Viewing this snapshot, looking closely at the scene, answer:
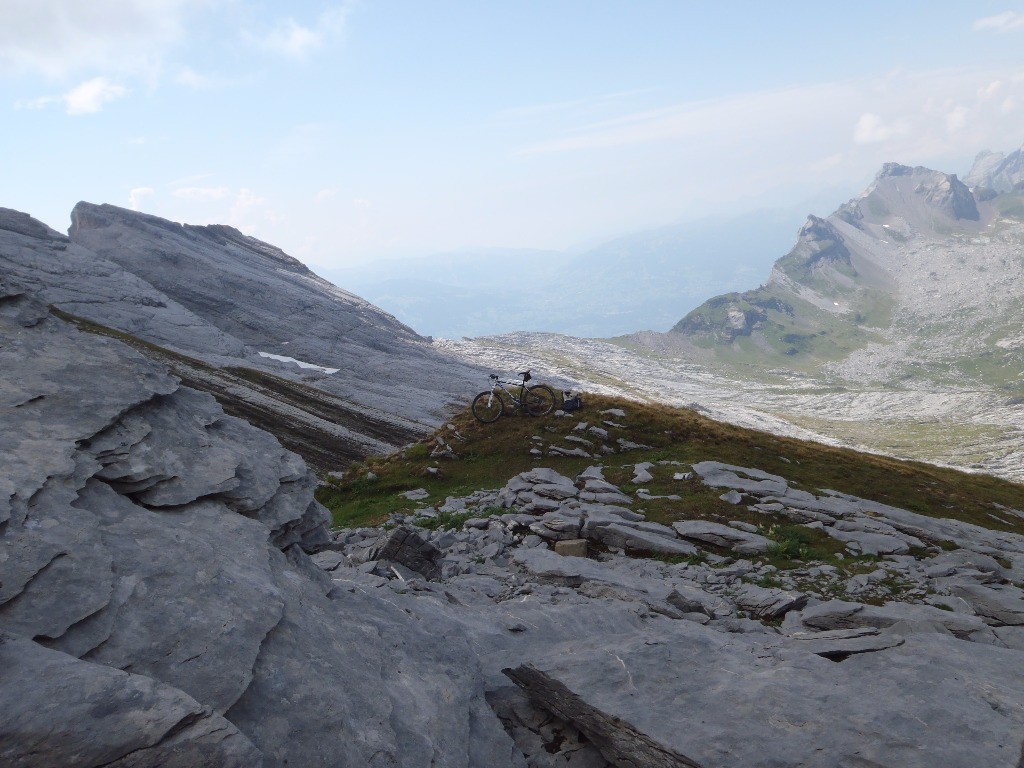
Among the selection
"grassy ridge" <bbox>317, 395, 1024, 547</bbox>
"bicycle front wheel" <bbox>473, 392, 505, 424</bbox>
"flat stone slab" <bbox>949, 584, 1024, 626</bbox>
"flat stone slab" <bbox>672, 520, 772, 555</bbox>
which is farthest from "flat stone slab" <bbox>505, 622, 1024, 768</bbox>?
"bicycle front wheel" <bbox>473, 392, 505, 424</bbox>

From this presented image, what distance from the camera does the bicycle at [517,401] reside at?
3788 cm

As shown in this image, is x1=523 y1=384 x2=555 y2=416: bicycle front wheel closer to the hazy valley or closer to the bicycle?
the bicycle

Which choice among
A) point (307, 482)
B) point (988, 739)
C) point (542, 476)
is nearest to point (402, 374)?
point (542, 476)

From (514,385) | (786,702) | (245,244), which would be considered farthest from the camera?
(245,244)

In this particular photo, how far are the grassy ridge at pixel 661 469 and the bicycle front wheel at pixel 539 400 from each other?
838 mm

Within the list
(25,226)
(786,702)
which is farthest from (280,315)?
(786,702)

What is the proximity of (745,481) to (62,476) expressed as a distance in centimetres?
2711

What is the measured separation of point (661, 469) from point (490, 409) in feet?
39.7

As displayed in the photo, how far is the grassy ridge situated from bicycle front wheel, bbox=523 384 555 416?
84 cm

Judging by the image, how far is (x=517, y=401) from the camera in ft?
126

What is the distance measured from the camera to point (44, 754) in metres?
5.19

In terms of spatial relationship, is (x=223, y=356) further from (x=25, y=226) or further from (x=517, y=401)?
(x=517, y=401)

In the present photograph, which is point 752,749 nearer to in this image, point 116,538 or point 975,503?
point 116,538

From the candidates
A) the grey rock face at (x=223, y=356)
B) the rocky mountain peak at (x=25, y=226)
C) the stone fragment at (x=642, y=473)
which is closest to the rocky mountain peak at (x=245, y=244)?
the grey rock face at (x=223, y=356)
